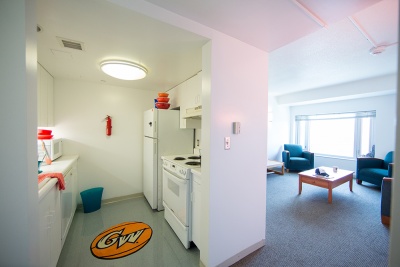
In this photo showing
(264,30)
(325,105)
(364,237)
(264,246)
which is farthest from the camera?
(325,105)

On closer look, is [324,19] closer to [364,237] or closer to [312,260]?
[312,260]

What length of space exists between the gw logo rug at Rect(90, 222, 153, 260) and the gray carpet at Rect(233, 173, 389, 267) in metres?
1.21

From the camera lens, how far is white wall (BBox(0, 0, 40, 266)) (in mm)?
814

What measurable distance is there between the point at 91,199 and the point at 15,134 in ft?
7.45

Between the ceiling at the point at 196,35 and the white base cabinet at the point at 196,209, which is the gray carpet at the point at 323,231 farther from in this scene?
the ceiling at the point at 196,35

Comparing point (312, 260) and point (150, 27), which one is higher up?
point (150, 27)

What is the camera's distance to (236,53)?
1.62 m

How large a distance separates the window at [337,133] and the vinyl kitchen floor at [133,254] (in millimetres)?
5579

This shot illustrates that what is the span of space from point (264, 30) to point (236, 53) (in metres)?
0.31

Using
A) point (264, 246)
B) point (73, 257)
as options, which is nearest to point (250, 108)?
point (264, 246)

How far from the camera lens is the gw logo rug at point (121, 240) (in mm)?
1777

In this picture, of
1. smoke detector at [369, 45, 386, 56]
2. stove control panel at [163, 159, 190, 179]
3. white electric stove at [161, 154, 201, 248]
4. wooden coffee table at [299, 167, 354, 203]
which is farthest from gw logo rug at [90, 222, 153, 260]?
smoke detector at [369, 45, 386, 56]

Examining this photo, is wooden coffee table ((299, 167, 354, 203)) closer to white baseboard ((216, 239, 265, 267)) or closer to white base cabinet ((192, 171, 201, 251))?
white baseboard ((216, 239, 265, 267))

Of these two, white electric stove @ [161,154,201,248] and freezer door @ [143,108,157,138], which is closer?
white electric stove @ [161,154,201,248]
